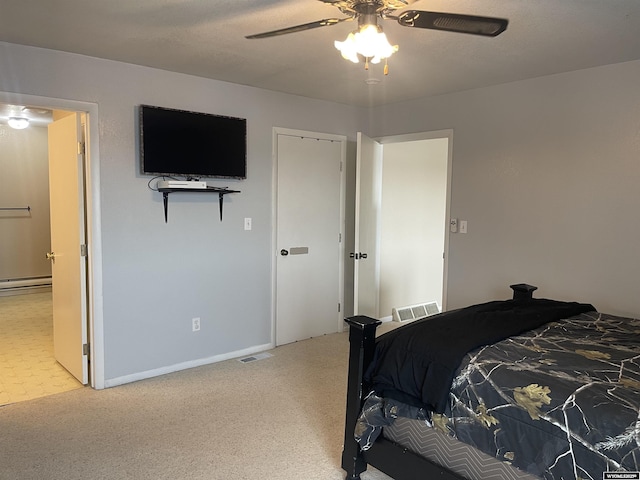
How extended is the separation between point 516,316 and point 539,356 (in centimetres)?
56

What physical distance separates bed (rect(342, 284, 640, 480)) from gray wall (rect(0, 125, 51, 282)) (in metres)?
6.52

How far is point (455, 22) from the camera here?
6.22 ft

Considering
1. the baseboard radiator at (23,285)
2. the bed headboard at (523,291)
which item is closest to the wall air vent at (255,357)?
the bed headboard at (523,291)

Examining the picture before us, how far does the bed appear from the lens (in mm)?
1642

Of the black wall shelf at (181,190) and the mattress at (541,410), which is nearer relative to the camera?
the mattress at (541,410)

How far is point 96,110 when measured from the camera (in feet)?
11.1

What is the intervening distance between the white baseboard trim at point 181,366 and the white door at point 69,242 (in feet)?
0.79

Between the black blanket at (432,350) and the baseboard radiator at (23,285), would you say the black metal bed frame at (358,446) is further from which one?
the baseboard radiator at (23,285)

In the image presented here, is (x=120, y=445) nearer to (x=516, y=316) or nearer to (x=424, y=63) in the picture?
(x=516, y=316)

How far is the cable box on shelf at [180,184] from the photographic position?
363cm

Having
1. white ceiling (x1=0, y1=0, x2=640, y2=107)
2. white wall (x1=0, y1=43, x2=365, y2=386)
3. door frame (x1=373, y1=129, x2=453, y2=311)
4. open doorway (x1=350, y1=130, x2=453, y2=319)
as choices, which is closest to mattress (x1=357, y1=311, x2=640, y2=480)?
white ceiling (x1=0, y1=0, x2=640, y2=107)

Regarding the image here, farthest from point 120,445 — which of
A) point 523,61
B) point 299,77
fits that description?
point 523,61

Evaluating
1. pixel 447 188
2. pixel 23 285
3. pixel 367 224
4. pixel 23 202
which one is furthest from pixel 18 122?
pixel 447 188

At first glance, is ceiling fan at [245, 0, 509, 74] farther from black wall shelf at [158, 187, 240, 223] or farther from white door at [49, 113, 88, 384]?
white door at [49, 113, 88, 384]
